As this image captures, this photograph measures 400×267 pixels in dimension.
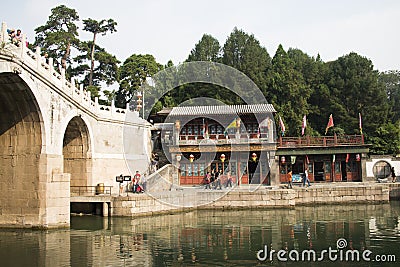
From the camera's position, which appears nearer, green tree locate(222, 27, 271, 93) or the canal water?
the canal water

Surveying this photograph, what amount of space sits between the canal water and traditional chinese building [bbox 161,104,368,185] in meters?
8.14

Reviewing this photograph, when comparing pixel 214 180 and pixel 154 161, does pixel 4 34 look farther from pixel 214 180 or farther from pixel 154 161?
pixel 154 161

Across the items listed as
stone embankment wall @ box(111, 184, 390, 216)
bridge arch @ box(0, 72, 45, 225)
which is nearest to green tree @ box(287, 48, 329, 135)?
stone embankment wall @ box(111, 184, 390, 216)

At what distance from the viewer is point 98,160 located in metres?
28.0

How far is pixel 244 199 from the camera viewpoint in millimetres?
26625

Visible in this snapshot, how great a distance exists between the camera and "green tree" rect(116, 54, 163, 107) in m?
46.4

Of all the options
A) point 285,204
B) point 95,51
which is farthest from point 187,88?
point 285,204

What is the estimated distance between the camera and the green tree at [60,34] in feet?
136

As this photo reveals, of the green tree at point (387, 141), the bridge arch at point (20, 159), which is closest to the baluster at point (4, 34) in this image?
the bridge arch at point (20, 159)

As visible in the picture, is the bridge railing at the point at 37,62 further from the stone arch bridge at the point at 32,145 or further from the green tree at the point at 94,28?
the green tree at the point at 94,28

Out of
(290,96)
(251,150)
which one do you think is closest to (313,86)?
(290,96)

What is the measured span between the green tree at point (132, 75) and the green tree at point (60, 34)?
6.30m

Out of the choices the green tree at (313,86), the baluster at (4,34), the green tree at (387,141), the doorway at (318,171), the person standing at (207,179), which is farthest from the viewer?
the green tree at (313,86)

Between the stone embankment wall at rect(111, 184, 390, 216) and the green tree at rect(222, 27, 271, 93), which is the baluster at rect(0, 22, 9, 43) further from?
the green tree at rect(222, 27, 271, 93)
